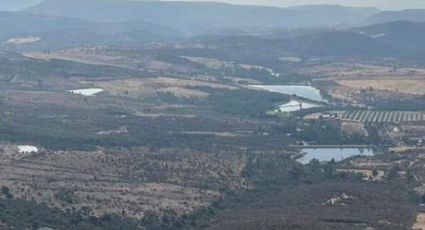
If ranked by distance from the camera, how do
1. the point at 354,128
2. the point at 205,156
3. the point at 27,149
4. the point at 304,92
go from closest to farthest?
the point at 27,149, the point at 205,156, the point at 354,128, the point at 304,92

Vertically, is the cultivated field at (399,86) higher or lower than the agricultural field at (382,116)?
lower

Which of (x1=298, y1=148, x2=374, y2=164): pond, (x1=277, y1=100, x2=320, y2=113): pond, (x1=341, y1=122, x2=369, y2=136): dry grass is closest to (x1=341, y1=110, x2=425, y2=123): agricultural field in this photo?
(x1=341, y1=122, x2=369, y2=136): dry grass

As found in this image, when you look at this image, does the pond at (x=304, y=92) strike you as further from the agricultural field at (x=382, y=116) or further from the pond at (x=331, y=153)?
the pond at (x=331, y=153)

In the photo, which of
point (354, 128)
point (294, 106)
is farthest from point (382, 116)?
point (294, 106)

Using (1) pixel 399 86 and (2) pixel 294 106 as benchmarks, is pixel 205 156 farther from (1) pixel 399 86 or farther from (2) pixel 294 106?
(1) pixel 399 86

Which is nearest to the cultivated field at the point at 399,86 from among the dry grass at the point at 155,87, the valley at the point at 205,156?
the valley at the point at 205,156

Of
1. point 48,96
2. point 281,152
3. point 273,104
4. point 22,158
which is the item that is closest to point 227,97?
point 273,104
